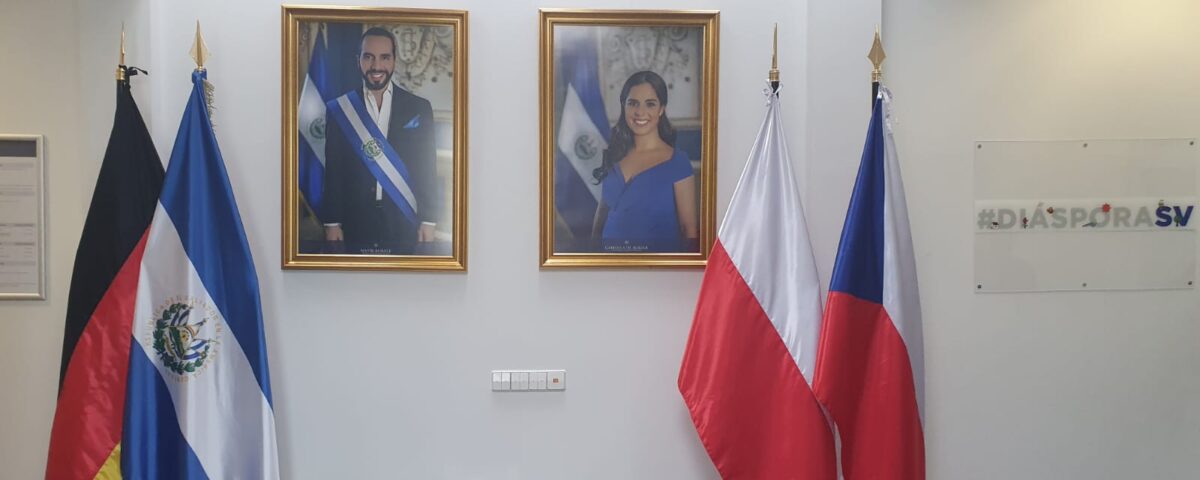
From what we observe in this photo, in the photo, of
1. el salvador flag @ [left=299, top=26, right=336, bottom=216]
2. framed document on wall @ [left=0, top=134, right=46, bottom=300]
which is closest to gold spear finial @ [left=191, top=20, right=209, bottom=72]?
el salvador flag @ [left=299, top=26, right=336, bottom=216]

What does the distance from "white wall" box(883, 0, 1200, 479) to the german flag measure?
2406mm

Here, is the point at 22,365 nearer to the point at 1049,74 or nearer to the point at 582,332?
the point at 582,332

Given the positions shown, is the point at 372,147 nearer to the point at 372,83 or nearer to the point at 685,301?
the point at 372,83

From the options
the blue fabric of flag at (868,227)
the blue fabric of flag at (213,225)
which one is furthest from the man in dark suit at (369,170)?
the blue fabric of flag at (868,227)

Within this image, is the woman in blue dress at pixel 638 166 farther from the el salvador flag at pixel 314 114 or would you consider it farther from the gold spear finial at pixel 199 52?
the gold spear finial at pixel 199 52

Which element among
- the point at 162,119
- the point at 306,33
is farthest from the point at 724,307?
the point at 162,119

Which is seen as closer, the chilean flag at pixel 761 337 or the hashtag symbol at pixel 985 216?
the chilean flag at pixel 761 337

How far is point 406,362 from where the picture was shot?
7.14ft

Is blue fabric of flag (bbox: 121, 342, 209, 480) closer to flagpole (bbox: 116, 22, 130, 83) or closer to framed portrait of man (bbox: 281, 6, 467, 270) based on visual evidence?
framed portrait of man (bbox: 281, 6, 467, 270)

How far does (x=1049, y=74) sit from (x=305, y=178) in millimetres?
2504

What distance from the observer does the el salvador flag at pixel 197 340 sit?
6.23 ft

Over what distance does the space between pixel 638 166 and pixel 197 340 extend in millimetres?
1450

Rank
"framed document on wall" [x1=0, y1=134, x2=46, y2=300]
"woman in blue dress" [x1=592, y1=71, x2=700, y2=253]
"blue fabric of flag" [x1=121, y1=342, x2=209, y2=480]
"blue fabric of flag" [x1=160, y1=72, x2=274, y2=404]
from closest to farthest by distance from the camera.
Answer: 1. "blue fabric of flag" [x1=121, y1=342, x2=209, y2=480]
2. "blue fabric of flag" [x1=160, y1=72, x2=274, y2=404]
3. "framed document on wall" [x1=0, y1=134, x2=46, y2=300]
4. "woman in blue dress" [x1=592, y1=71, x2=700, y2=253]

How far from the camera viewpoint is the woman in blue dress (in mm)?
2168
